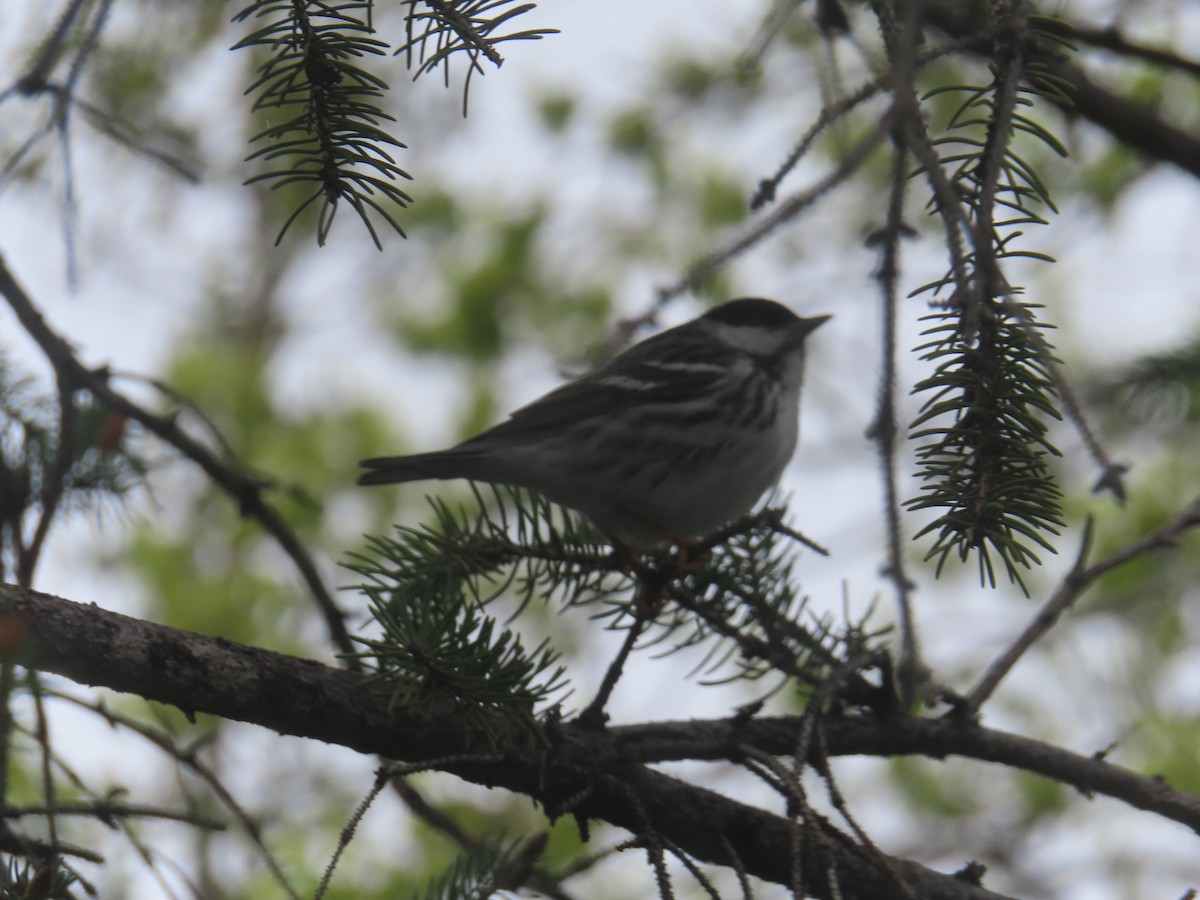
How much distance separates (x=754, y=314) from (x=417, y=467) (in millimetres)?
1403

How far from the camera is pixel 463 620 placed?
5.80ft

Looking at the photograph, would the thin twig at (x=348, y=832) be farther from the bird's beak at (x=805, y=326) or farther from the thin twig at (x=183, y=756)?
the bird's beak at (x=805, y=326)

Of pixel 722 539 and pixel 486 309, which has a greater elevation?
pixel 486 309

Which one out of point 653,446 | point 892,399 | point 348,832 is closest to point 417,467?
point 653,446

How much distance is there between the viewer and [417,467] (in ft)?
10.1

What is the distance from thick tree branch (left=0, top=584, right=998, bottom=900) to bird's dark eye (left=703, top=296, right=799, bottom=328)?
2.15 m

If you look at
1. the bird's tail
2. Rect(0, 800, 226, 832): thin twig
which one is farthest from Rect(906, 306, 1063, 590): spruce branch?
the bird's tail

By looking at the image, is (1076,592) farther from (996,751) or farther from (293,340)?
(293,340)

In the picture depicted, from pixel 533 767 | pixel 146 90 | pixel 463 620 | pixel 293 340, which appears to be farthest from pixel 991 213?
pixel 293 340

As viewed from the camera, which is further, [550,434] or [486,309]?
[486,309]

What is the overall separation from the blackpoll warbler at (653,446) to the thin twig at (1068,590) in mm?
964

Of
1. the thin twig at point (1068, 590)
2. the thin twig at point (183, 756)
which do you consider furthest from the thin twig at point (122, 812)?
the thin twig at point (1068, 590)

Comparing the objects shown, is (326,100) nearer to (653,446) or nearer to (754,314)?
(653,446)

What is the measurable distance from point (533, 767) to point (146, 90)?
423cm
